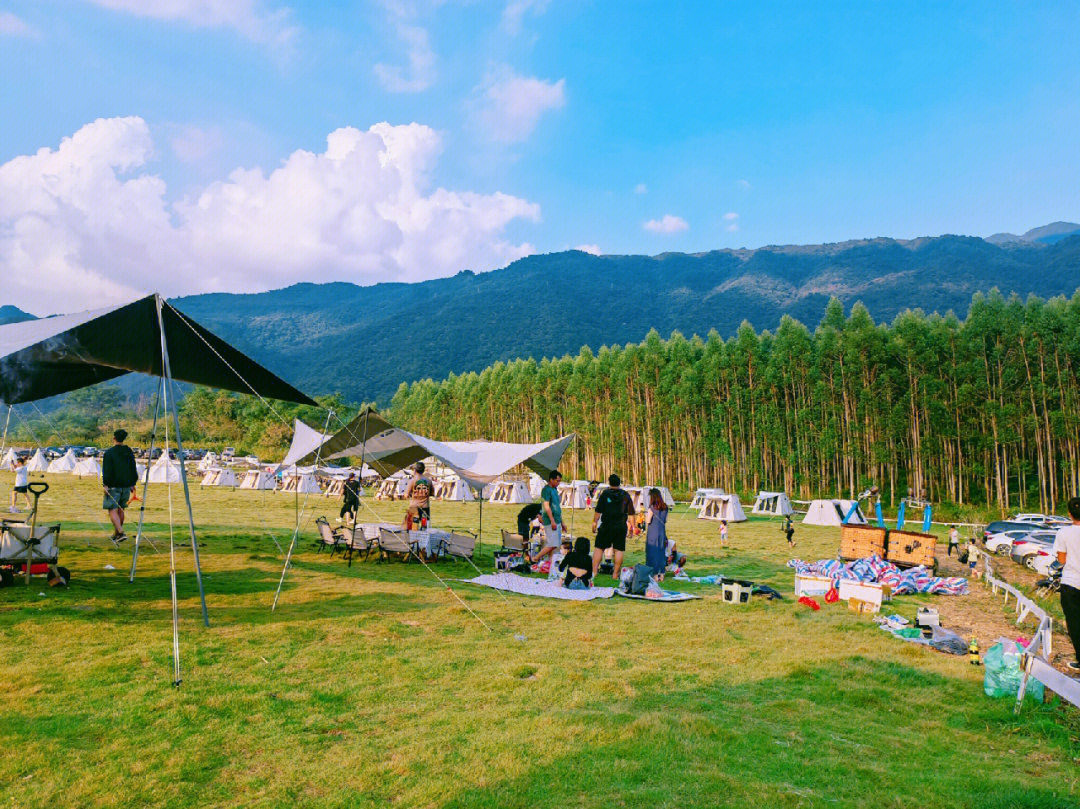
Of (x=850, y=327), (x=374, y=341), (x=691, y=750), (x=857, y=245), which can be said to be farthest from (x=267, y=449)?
(x=857, y=245)

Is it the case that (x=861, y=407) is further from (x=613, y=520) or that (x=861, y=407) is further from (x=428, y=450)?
(x=613, y=520)

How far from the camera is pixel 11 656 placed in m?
5.01

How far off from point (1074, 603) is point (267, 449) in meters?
62.2

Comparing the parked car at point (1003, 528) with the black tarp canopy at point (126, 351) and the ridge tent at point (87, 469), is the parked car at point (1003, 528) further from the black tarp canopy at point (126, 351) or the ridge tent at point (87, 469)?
the ridge tent at point (87, 469)

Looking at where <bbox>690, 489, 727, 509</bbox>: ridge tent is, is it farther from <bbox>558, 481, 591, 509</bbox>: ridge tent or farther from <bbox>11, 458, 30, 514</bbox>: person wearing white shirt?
<bbox>11, 458, 30, 514</bbox>: person wearing white shirt

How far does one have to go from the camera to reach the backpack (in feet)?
29.3

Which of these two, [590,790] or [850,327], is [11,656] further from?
[850,327]

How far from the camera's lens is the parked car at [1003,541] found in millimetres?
14898

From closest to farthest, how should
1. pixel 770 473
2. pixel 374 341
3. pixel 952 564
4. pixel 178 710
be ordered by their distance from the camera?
pixel 178 710, pixel 952 564, pixel 770 473, pixel 374 341

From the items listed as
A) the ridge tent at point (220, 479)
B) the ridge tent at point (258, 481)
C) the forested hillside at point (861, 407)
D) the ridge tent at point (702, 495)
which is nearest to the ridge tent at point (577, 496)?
the ridge tent at point (702, 495)

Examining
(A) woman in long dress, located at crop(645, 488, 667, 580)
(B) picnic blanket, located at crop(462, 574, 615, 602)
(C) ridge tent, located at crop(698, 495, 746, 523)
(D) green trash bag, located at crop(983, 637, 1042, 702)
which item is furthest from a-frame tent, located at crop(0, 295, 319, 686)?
(C) ridge tent, located at crop(698, 495, 746, 523)

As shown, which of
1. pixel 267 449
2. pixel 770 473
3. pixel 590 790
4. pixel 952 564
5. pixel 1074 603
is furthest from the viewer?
pixel 267 449

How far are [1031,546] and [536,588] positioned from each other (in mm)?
11804

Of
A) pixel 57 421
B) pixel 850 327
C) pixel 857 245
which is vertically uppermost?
pixel 857 245
